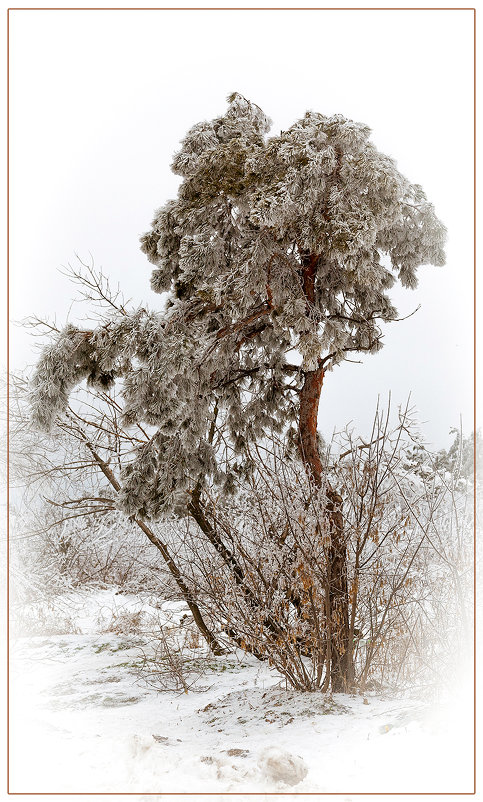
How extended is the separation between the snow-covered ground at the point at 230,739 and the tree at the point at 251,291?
571 millimetres

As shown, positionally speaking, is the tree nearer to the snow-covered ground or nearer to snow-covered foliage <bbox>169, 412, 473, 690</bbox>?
snow-covered foliage <bbox>169, 412, 473, 690</bbox>

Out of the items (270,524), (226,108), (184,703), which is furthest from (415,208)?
(184,703)

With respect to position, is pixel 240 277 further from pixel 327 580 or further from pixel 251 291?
pixel 327 580

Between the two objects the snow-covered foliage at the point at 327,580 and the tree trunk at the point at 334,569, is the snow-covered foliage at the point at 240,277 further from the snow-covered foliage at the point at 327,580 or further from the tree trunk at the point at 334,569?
the snow-covered foliage at the point at 327,580

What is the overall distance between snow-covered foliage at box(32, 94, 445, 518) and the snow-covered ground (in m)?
1.48

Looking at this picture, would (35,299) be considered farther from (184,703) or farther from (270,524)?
(184,703)

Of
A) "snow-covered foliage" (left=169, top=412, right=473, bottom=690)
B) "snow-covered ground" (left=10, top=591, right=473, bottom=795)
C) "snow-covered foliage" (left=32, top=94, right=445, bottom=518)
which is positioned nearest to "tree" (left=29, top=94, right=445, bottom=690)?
"snow-covered foliage" (left=32, top=94, right=445, bottom=518)

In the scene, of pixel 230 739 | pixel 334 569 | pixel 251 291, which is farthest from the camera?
pixel 334 569

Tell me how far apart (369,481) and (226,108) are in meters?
2.97

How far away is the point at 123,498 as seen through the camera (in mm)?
4469

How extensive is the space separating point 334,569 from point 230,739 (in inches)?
48.1

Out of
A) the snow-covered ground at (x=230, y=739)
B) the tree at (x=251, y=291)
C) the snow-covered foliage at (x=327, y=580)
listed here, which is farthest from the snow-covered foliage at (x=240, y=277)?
the snow-covered ground at (x=230, y=739)

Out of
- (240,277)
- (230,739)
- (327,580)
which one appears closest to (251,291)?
(240,277)

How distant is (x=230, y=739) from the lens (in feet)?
12.5
